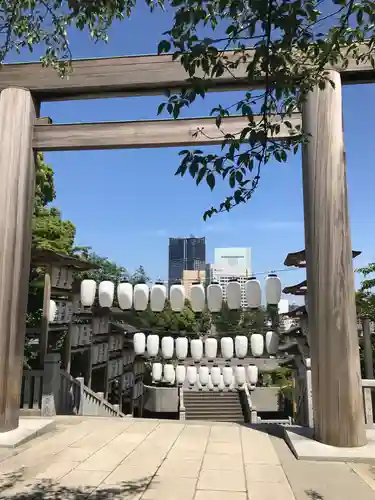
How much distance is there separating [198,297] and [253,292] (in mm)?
1108

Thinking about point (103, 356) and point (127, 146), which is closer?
point (127, 146)

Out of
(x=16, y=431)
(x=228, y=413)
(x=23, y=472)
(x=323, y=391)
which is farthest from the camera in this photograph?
(x=228, y=413)

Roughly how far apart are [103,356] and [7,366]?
7.50 m

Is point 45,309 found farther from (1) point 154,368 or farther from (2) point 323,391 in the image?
(1) point 154,368

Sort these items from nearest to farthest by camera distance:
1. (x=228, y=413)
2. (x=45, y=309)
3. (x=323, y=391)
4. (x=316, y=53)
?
(x=316, y=53)
(x=323, y=391)
(x=45, y=309)
(x=228, y=413)

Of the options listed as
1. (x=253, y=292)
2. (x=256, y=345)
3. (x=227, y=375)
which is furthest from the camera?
(x=227, y=375)

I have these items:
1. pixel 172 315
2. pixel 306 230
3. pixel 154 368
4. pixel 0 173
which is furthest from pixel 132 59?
pixel 172 315

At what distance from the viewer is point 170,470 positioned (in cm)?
360

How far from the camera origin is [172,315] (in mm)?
24281

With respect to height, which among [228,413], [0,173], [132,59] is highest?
[132,59]

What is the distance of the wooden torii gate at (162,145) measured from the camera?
4211mm

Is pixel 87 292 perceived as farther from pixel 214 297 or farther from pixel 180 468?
pixel 180 468

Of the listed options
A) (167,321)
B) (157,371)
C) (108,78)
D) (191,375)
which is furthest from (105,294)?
(167,321)

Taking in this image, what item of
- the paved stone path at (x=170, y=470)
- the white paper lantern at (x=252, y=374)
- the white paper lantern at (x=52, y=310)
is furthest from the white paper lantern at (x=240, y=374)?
the paved stone path at (x=170, y=470)
